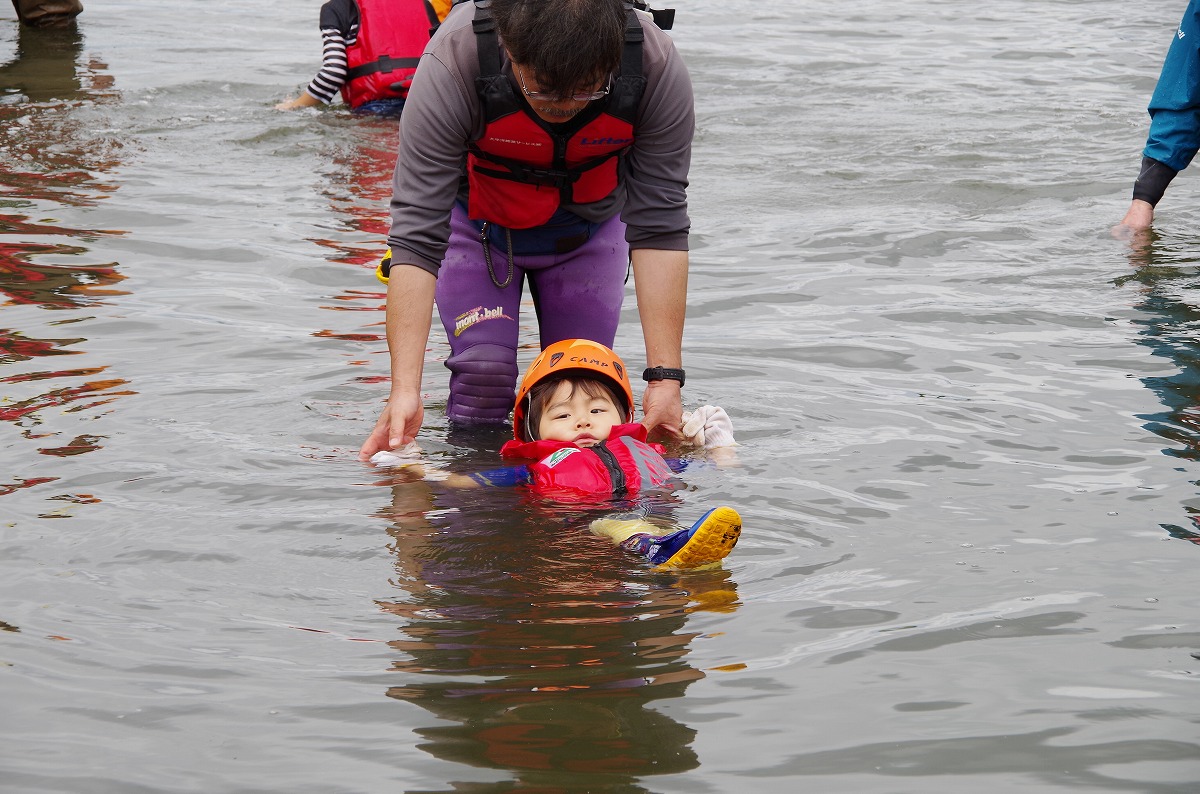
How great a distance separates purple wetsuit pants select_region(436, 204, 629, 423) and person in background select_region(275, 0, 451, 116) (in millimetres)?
6511

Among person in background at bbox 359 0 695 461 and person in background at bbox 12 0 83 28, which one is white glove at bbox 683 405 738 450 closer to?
person in background at bbox 359 0 695 461

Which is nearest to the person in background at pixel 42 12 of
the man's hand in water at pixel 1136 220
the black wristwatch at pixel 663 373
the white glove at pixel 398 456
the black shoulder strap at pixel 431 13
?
the black shoulder strap at pixel 431 13

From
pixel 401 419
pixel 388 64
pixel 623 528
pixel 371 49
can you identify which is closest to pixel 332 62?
pixel 371 49

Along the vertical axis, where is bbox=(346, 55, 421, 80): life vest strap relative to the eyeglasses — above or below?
below

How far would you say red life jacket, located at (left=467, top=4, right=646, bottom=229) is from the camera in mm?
4512

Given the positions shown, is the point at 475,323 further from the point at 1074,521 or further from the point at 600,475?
the point at 1074,521

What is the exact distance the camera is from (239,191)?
976 centimetres

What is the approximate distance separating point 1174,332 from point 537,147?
3669mm

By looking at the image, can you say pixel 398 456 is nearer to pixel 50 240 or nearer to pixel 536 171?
A: pixel 536 171

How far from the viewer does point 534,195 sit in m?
5.07

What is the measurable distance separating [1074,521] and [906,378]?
185cm

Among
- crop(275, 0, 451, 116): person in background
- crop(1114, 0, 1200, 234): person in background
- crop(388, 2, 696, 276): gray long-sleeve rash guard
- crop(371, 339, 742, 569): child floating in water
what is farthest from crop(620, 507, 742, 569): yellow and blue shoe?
crop(275, 0, 451, 116): person in background

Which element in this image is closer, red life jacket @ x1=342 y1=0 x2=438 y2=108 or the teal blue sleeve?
the teal blue sleeve

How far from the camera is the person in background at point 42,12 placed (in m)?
16.0
